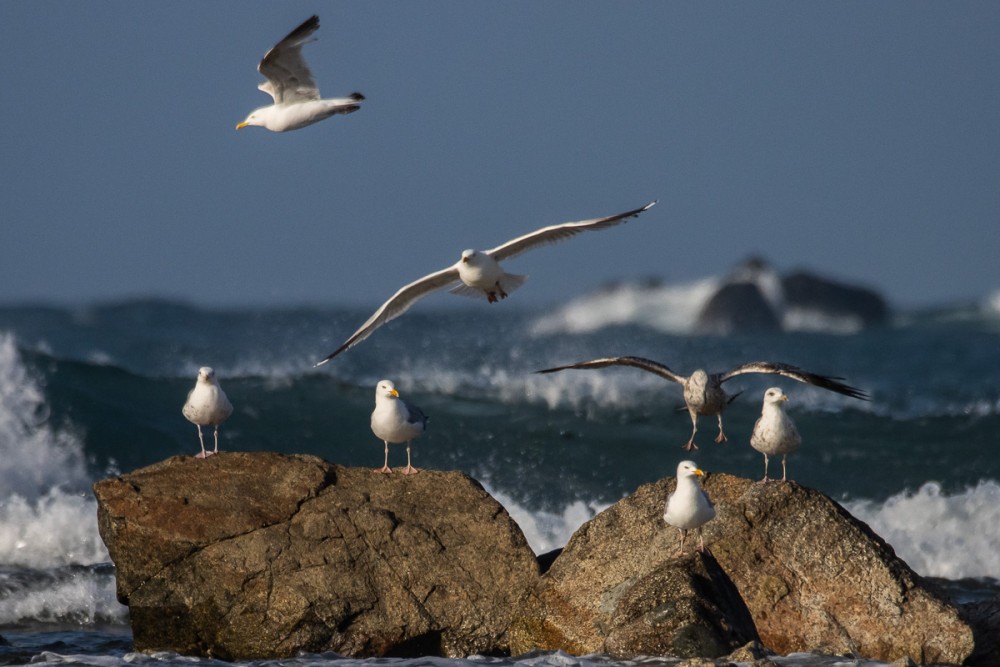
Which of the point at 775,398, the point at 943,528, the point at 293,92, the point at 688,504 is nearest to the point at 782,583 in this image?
the point at 688,504

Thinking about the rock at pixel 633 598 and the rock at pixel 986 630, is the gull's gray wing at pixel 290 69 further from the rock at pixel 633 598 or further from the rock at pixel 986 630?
the rock at pixel 986 630

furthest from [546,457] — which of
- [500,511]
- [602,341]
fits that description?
[602,341]

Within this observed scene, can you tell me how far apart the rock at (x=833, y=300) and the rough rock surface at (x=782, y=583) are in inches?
1106

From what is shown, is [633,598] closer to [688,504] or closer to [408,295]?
[688,504]

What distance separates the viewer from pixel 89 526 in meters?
13.9

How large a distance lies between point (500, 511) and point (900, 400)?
47.4 ft

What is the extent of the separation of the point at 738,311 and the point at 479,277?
2450cm

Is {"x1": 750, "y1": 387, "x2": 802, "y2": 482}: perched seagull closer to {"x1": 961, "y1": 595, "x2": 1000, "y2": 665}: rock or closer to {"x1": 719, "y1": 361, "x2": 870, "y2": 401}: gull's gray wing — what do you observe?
{"x1": 719, "y1": 361, "x2": 870, "y2": 401}: gull's gray wing

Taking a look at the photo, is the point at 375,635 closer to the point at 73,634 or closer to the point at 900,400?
the point at 73,634

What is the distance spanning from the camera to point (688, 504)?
9.08m

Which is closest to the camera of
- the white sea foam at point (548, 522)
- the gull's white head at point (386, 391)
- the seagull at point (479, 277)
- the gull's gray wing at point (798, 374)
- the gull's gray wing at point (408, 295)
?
the gull's gray wing at point (798, 374)

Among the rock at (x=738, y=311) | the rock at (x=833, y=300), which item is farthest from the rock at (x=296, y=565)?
the rock at (x=833, y=300)

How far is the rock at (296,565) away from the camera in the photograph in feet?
30.7

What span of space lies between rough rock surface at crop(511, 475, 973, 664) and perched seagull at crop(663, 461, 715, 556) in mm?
275
